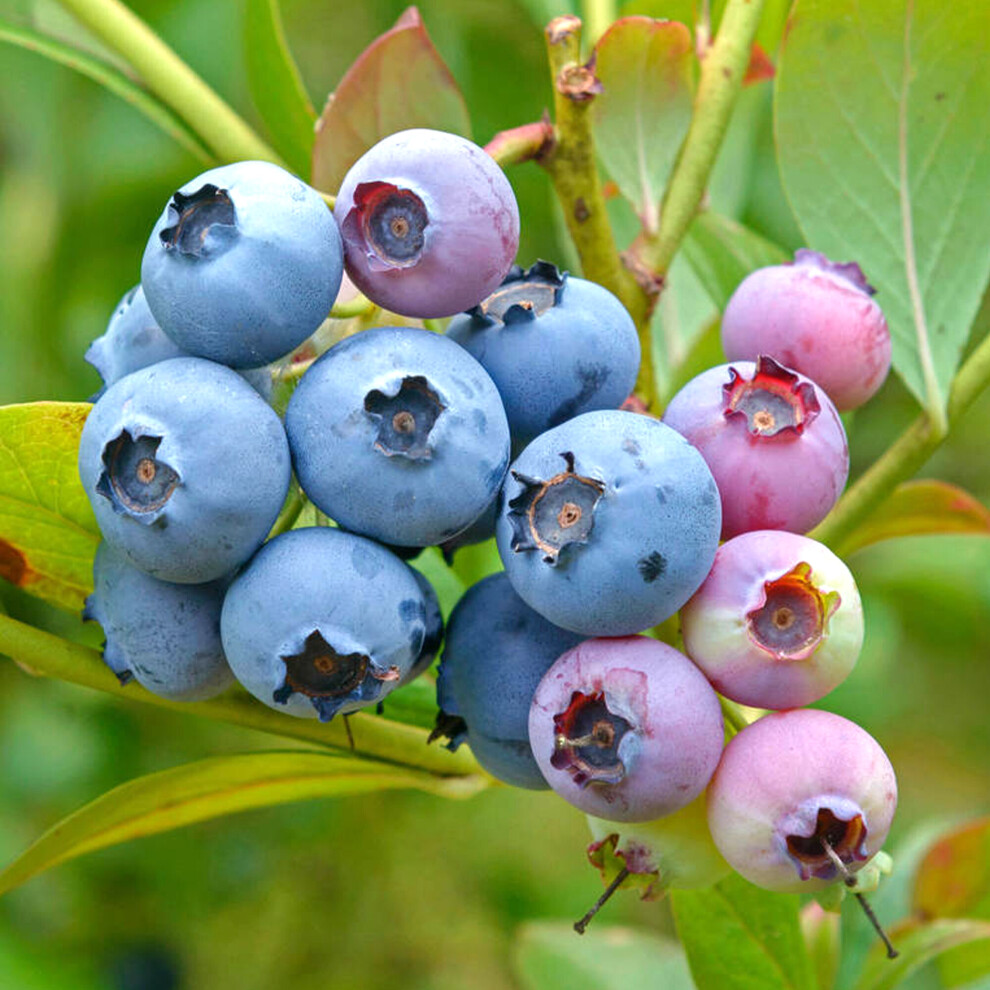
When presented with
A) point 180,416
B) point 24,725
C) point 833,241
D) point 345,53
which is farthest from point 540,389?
point 345,53

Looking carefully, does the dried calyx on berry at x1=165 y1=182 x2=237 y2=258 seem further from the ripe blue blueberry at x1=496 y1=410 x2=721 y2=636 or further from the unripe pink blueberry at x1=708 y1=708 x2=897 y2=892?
the unripe pink blueberry at x1=708 y1=708 x2=897 y2=892

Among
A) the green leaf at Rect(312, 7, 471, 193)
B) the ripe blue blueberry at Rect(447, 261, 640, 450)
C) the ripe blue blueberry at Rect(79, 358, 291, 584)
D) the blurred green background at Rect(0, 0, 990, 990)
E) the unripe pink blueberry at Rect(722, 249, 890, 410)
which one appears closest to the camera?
the ripe blue blueberry at Rect(79, 358, 291, 584)

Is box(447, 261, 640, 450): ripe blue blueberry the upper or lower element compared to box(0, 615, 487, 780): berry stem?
upper

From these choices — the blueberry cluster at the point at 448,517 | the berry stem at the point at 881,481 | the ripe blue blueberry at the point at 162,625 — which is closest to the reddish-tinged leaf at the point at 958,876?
the berry stem at the point at 881,481

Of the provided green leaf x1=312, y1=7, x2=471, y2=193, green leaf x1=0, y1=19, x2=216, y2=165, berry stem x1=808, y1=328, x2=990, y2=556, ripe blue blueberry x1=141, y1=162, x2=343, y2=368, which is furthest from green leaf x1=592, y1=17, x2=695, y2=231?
ripe blue blueberry x1=141, y1=162, x2=343, y2=368

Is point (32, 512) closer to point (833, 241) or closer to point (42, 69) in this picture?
point (833, 241)

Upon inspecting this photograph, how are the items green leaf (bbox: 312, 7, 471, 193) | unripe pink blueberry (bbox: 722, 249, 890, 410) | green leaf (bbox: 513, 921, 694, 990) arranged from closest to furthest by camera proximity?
unripe pink blueberry (bbox: 722, 249, 890, 410) → green leaf (bbox: 312, 7, 471, 193) → green leaf (bbox: 513, 921, 694, 990)
